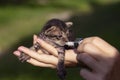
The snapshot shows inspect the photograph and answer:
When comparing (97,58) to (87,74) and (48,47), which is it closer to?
(87,74)

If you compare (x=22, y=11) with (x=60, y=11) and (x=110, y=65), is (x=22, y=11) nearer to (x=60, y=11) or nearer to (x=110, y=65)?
(x=60, y=11)

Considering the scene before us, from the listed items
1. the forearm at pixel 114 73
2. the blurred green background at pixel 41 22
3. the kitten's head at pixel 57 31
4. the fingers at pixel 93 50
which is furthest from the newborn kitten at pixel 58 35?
the blurred green background at pixel 41 22

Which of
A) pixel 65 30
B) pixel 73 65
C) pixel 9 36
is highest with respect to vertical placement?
pixel 65 30

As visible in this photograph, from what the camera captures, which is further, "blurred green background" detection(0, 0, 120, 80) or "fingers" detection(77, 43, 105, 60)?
"blurred green background" detection(0, 0, 120, 80)

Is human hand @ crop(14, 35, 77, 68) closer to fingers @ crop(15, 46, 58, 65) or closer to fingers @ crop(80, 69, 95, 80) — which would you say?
fingers @ crop(15, 46, 58, 65)

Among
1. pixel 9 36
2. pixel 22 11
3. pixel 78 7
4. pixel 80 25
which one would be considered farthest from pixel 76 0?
pixel 9 36

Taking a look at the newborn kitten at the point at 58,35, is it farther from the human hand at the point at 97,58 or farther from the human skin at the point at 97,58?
the human hand at the point at 97,58

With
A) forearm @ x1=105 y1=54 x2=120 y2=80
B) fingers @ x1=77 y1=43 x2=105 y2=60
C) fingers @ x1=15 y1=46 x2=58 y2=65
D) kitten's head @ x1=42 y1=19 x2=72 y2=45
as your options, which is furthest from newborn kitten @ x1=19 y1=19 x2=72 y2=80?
forearm @ x1=105 y1=54 x2=120 y2=80
